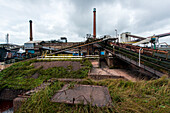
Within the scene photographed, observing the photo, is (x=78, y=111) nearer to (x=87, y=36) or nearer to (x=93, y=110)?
(x=93, y=110)

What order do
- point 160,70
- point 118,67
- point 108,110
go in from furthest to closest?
point 118,67 < point 160,70 < point 108,110

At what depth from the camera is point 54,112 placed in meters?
2.15

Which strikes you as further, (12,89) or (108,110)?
(12,89)

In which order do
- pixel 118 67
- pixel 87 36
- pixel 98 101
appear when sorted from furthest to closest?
pixel 87 36, pixel 118 67, pixel 98 101

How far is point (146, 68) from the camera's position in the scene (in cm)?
605

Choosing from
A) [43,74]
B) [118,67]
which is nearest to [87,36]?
[118,67]

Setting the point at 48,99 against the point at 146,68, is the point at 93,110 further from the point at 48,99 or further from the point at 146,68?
the point at 146,68

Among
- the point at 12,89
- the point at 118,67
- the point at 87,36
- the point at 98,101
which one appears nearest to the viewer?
the point at 98,101

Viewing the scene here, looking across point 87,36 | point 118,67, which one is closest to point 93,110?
point 118,67

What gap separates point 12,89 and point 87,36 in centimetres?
1519

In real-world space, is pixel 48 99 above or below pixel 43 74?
above

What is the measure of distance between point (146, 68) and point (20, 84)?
1031 cm

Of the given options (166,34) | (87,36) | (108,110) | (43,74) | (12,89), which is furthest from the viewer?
(87,36)

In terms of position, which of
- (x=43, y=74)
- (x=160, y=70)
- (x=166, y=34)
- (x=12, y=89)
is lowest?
(x=12, y=89)
